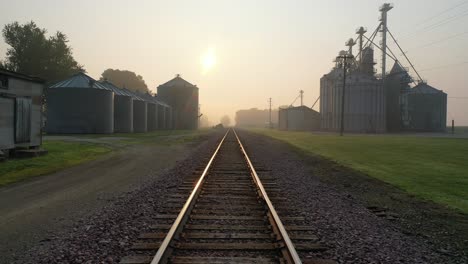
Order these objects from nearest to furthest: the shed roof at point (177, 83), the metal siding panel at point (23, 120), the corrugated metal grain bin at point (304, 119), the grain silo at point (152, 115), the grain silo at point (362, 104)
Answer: the metal siding panel at point (23, 120)
the grain silo at point (152, 115)
the grain silo at point (362, 104)
the corrugated metal grain bin at point (304, 119)
the shed roof at point (177, 83)

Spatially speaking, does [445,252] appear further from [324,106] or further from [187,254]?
[324,106]

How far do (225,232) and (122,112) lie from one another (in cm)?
4992

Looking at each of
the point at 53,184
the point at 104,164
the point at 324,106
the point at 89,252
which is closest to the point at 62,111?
the point at 104,164

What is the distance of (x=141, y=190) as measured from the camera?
427 inches

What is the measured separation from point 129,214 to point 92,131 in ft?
132

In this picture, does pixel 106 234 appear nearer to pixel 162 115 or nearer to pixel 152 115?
pixel 152 115

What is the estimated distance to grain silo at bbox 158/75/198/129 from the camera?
95.0 m

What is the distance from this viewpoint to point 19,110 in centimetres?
1959

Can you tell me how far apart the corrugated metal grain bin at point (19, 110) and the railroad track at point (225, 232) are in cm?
1273

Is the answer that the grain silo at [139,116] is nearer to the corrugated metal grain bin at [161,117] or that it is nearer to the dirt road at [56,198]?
the corrugated metal grain bin at [161,117]

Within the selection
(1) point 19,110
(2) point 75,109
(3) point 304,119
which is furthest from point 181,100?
(1) point 19,110

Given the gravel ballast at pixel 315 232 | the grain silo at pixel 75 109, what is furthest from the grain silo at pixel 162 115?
the gravel ballast at pixel 315 232

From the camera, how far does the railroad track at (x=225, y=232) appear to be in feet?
17.2

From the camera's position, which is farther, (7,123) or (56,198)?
(7,123)
